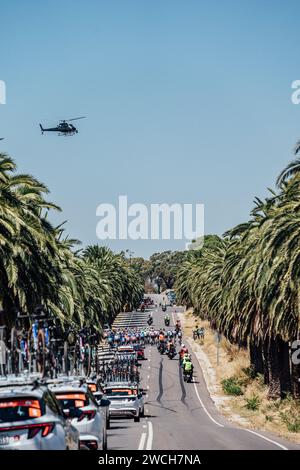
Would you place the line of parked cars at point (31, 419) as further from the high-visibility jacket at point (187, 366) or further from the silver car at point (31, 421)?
the high-visibility jacket at point (187, 366)

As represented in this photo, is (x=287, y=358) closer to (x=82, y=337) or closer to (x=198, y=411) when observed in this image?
(x=198, y=411)

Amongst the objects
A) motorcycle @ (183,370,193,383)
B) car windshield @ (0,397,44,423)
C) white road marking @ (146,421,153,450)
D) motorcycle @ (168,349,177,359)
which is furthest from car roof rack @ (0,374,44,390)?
motorcycle @ (168,349,177,359)

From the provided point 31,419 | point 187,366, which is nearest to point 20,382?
point 31,419

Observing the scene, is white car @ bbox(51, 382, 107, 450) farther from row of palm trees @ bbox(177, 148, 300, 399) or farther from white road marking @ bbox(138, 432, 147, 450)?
row of palm trees @ bbox(177, 148, 300, 399)

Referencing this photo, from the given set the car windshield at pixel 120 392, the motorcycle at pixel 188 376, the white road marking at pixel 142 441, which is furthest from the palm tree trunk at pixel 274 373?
the white road marking at pixel 142 441

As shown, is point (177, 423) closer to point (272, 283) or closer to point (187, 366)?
point (272, 283)
